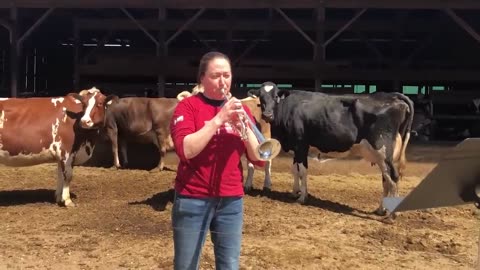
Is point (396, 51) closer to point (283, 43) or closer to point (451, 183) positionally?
Answer: point (283, 43)

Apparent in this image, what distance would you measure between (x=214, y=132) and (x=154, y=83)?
1470 centimetres

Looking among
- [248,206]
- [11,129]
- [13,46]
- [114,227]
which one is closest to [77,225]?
[114,227]

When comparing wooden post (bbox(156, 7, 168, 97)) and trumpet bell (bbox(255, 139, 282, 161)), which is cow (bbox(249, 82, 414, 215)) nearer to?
trumpet bell (bbox(255, 139, 282, 161))

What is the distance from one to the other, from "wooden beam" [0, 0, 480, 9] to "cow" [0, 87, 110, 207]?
6.46m

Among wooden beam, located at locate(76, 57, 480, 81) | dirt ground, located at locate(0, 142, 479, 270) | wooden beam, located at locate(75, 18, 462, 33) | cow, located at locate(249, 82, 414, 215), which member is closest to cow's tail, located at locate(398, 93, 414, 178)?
cow, located at locate(249, 82, 414, 215)

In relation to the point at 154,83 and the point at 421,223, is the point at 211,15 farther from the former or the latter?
the point at 421,223

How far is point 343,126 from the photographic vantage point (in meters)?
8.28

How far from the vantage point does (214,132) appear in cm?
289

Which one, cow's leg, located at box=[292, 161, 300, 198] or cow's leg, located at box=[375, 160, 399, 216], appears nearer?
cow's leg, located at box=[375, 160, 399, 216]

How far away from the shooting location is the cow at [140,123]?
37.0 feet

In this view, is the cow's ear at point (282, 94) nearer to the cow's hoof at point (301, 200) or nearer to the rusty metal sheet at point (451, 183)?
the cow's hoof at point (301, 200)

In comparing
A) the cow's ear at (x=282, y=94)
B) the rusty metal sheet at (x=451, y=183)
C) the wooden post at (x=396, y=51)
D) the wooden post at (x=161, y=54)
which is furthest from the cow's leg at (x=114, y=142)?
the rusty metal sheet at (x=451, y=183)

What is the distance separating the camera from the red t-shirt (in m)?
3.02

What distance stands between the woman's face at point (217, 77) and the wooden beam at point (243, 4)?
35.7 feet
